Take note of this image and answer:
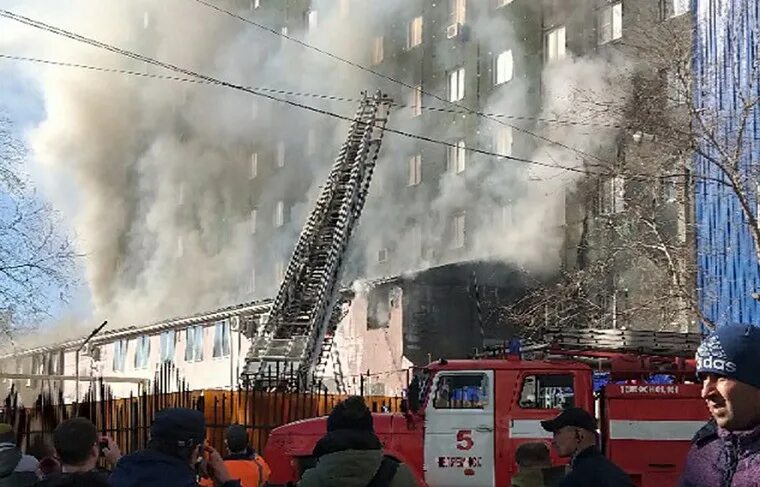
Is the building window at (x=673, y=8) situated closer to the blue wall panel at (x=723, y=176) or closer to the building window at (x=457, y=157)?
the blue wall panel at (x=723, y=176)

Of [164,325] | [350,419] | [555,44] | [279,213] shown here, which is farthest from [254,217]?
[350,419]

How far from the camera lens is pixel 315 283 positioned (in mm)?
27172

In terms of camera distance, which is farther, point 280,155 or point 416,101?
point 280,155

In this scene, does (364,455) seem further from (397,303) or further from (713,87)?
(397,303)

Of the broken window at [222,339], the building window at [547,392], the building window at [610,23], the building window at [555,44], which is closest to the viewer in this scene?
the building window at [547,392]

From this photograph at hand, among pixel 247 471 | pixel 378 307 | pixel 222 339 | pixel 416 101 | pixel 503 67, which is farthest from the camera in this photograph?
pixel 416 101

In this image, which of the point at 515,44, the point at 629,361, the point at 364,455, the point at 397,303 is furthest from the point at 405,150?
the point at 364,455

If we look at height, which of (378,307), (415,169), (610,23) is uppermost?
(610,23)

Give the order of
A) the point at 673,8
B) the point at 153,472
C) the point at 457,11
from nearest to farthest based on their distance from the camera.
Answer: the point at 153,472 → the point at 673,8 → the point at 457,11

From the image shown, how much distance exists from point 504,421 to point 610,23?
73.7 feet

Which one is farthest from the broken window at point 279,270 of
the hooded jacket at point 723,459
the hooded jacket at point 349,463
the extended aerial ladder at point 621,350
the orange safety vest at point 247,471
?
the hooded jacket at point 723,459

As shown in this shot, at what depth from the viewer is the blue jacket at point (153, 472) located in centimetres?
390

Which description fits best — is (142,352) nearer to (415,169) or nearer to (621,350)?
(415,169)

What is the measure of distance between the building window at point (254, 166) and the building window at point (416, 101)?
A: 1238 centimetres
